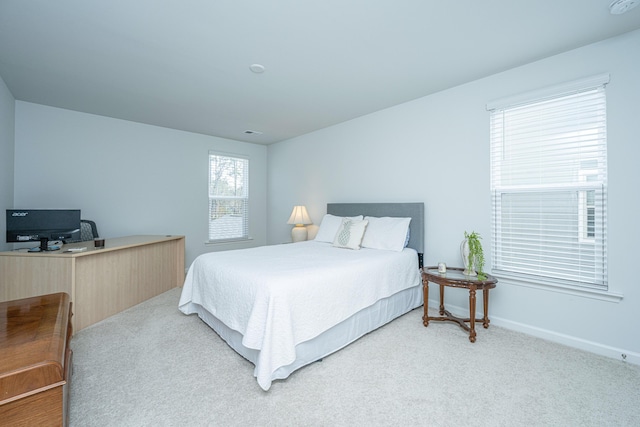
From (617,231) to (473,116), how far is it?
5.19 ft

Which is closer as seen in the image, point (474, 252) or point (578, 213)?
point (578, 213)

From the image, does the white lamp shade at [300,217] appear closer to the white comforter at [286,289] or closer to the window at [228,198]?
the window at [228,198]

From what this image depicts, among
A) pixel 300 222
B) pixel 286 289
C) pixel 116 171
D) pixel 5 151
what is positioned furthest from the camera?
pixel 300 222

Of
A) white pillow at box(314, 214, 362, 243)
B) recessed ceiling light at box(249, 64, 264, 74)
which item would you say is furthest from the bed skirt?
recessed ceiling light at box(249, 64, 264, 74)

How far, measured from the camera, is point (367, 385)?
1.88 meters

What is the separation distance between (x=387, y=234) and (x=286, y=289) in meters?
1.76

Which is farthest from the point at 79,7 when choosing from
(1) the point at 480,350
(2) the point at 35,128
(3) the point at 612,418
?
(3) the point at 612,418

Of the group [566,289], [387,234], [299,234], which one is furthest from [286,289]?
[299,234]

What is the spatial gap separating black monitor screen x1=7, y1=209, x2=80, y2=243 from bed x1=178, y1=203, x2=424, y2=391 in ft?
4.62

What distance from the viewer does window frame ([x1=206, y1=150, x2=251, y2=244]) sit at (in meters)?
5.29

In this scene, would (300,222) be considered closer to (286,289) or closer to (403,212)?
(403,212)

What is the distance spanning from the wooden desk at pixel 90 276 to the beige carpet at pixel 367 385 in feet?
1.22

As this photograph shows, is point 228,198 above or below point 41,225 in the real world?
above

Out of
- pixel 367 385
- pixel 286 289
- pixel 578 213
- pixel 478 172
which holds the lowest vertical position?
pixel 367 385
